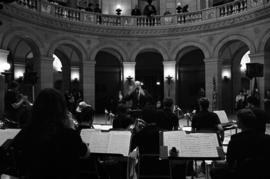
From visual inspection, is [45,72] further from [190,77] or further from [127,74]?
[190,77]

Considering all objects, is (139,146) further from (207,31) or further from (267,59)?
(207,31)

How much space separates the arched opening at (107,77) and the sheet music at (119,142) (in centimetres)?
1946

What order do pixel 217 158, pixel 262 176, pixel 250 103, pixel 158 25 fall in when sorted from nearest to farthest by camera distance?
pixel 262 176, pixel 217 158, pixel 250 103, pixel 158 25

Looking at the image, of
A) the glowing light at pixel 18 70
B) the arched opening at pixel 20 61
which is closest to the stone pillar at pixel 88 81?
the arched opening at pixel 20 61

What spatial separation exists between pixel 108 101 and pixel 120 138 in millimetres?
19509

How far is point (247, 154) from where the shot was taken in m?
3.63

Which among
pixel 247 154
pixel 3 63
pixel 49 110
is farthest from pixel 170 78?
pixel 49 110

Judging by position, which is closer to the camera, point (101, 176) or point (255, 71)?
point (101, 176)

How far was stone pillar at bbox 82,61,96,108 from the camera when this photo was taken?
19594 millimetres

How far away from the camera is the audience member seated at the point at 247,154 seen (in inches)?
136

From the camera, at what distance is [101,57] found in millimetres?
24422

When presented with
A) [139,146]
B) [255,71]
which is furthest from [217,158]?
[255,71]

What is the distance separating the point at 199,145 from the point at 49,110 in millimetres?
2460

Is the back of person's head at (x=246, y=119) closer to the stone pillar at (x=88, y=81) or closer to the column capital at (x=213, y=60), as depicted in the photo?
the column capital at (x=213, y=60)
